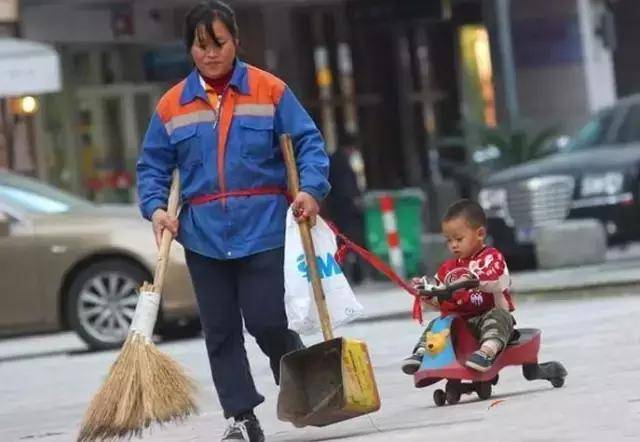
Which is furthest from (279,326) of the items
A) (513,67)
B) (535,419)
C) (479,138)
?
(513,67)

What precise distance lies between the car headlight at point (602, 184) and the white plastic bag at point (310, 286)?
609 inches

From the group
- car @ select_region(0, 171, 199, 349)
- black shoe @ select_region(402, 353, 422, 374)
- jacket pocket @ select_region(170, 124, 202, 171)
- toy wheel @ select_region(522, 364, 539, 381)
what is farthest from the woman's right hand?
car @ select_region(0, 171, 199, 349)

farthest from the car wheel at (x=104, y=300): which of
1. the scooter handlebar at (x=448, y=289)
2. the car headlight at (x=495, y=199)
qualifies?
the scooter handlebar at (x=448, y=289)

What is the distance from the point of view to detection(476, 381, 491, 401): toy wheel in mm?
10766

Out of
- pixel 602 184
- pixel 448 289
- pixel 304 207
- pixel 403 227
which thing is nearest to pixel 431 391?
pixel 448 289

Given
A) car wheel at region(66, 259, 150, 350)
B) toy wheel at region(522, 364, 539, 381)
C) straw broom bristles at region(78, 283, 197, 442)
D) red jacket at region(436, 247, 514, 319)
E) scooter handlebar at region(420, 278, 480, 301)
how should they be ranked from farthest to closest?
car wheel at region(66, 259, 150, 350)
toy wheel at region(522, 364, 539, 381)
red jacket at region(436, 247, 514, 319)
scooter handlebar at region(420, 278, 480, 301)
straw broom bristles at region(78, 283, 197, 442)

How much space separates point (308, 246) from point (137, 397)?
0.92 metres

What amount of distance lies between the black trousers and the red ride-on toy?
1.02 m

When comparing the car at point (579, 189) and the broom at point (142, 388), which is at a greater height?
Result: the broom at point (142, 388)

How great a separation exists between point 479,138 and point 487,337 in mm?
22661

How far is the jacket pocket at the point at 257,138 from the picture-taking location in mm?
9523

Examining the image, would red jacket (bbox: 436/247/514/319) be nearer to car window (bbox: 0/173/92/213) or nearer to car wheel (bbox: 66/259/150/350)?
car wheel (bbox: 66/259/150/350)

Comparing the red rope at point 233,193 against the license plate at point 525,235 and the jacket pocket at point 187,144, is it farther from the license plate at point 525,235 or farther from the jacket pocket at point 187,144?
→ the license plate at point 525,235

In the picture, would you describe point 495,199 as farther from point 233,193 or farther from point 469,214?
point 233,193
